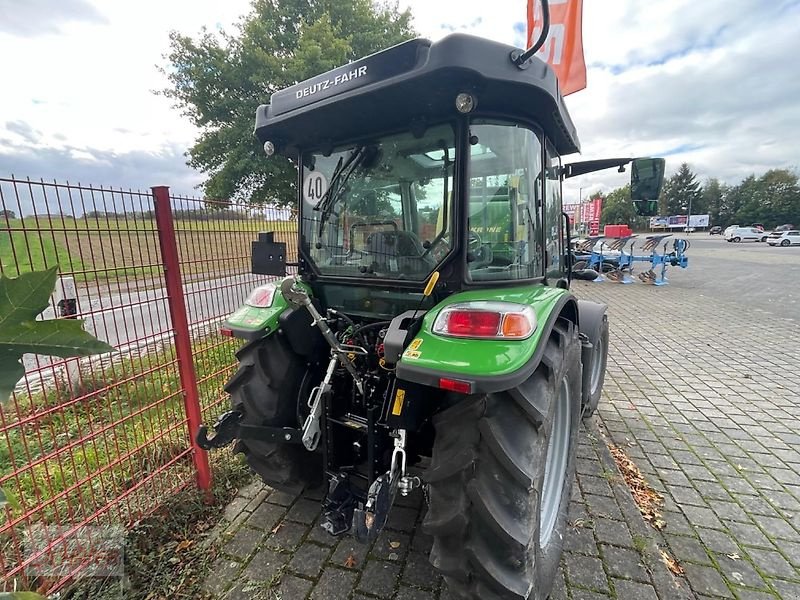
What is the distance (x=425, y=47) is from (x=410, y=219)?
79 cm

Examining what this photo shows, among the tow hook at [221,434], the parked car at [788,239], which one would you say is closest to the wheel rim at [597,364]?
the tow hook at [221,434]

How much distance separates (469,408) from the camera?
5.41 feet

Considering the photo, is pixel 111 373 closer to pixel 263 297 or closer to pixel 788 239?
pixel 263 297

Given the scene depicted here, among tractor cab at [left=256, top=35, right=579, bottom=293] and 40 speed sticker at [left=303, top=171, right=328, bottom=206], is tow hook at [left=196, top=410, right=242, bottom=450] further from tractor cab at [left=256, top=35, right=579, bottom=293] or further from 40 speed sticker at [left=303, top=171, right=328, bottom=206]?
40 speed sticker at [left=303, top=171, right=328, bottom=206]

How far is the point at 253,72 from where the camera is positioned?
33.0 ft

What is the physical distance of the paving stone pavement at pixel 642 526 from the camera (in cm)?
198

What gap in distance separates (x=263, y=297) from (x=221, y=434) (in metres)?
0.81

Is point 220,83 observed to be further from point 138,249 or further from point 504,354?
point 504,354

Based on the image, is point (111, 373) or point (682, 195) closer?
point (111, 373)

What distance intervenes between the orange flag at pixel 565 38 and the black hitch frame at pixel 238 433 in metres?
5.51

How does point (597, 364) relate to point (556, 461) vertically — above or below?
above

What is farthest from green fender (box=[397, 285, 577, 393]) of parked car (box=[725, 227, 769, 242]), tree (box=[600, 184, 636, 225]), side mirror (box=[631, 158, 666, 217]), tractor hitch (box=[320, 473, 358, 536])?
tree (box=[600, 184, 636, 225])

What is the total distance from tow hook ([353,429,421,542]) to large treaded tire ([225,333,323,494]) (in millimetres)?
766

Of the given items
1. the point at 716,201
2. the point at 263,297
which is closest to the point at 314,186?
the point at 263,297
